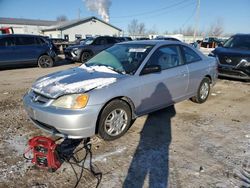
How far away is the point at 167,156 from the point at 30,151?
2.02 metres

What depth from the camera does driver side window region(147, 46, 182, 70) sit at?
4654mm

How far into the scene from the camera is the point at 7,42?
1184 centimetres

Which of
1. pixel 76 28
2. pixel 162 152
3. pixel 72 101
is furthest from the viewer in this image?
pixel 76 28

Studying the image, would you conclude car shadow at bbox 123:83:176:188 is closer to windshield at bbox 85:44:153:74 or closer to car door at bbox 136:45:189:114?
car door at bbox 136:45:189:114

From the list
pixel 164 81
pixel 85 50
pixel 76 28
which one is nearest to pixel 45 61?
pixel 85 50

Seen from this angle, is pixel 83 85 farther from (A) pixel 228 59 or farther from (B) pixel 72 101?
(A) pixel 228 59

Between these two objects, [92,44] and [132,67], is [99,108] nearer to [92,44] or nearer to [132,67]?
[132,67]

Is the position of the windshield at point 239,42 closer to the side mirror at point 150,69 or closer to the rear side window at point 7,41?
the side mirror at point 150,69

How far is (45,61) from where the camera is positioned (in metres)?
13.2

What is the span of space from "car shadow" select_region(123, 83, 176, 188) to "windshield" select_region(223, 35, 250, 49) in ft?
19.0

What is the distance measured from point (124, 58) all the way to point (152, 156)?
1.99 m

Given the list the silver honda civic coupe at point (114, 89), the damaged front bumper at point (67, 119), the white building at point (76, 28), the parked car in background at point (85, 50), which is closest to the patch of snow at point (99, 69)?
the silver honda civic coupe at point (114, 89)

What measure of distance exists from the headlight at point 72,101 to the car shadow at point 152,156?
108 cm

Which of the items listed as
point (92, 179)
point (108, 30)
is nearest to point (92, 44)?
point (92, 179)
